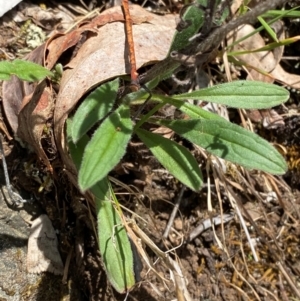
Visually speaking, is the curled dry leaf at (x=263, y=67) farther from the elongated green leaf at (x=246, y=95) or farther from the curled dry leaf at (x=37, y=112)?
the curled dry leaf at (x=37, y=112)

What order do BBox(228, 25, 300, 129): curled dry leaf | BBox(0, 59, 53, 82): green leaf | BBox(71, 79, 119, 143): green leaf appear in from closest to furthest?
BBox(71, 79, 119, 143): green leaf
BBox(0, 59, 53, 82): green leaf
BBox(228, 25, 300, 129): curled dry leaf

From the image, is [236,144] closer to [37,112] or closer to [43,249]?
[37,112]

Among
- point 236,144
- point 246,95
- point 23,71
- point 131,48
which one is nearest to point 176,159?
point 236,144

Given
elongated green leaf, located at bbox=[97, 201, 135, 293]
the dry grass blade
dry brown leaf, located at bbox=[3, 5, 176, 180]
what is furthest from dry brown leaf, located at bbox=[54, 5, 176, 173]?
the dry grass blade

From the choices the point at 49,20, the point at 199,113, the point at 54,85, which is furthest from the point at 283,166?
the point at 49,20

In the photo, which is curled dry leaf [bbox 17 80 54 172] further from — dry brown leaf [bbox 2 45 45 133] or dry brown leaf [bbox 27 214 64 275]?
dry brown leaf [bbox 27 214 64 275]

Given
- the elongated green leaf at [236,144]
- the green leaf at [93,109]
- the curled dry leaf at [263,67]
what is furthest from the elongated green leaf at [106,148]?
the curled dry leaf at [263,67]
